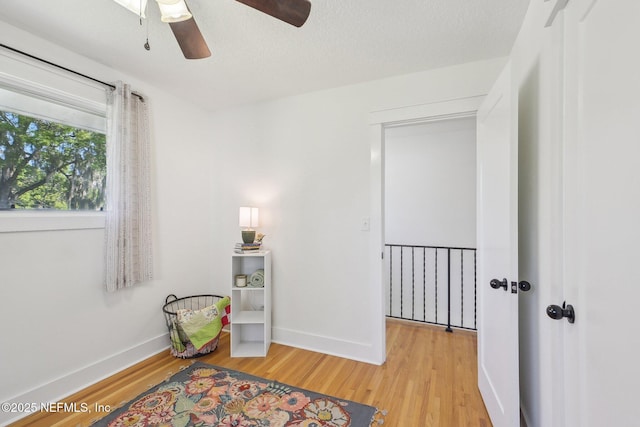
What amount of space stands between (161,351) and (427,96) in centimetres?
329

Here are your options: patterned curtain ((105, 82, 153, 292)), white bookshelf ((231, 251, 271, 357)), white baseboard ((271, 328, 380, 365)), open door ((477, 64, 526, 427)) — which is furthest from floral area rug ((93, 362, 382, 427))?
patterned curtain ((105, 82, 153, 292))

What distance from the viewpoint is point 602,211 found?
80cm

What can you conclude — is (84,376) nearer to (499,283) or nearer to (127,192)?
(127,192)

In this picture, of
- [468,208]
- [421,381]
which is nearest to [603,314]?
[421,381]

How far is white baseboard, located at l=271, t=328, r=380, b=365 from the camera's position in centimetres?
240

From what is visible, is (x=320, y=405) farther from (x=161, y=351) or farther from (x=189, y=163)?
(x=189, y=163)

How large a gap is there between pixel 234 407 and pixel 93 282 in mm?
1427

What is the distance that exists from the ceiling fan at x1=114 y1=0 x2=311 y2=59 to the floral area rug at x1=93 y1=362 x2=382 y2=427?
86.6 inches

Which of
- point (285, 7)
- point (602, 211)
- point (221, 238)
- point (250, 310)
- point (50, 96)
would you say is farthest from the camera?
point (221, 238)

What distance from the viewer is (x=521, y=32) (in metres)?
1.66

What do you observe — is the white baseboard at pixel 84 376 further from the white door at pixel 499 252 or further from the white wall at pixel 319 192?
the white door at pixel 499 252

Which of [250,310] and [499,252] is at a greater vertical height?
[499,252]

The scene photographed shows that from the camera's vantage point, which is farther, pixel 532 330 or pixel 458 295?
pixel 458 295

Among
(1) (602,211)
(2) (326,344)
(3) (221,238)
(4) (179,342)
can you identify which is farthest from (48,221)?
(1) (602,211)
